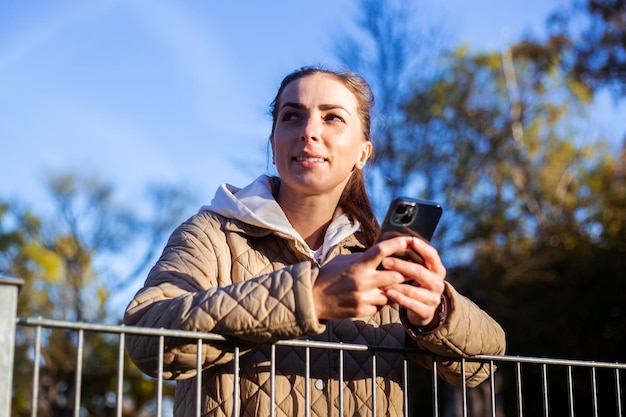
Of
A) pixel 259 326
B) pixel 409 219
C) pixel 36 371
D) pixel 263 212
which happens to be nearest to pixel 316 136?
pixel 263 212

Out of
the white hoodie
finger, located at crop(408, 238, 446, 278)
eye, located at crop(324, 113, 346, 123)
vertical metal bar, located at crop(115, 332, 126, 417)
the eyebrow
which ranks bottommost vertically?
vertical metal bar, located at crop(115, 332, 126, 417)

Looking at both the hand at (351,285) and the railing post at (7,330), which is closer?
the railing post at (7,330)

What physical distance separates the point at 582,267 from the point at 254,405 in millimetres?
13439

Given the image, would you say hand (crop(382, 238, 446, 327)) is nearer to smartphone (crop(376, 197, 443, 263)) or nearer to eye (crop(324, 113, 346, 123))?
smartphone (crop(376, 197, 443, 263))

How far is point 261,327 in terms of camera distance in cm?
204

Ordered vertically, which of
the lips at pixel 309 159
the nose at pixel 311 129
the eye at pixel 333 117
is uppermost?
the eye at pixel 333 117

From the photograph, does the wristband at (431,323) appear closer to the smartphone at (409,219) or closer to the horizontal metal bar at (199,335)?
the horizontal metal bar at (199,335)

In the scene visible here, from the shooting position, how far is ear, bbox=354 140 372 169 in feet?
9.90

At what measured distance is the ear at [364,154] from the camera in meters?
3.02

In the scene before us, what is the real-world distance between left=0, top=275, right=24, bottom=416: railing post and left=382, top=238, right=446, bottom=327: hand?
3.20 ft

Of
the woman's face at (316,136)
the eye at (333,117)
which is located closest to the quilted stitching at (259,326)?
the woman's face at (316,136)

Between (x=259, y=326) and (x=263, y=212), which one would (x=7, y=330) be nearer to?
(x=259, y=326)

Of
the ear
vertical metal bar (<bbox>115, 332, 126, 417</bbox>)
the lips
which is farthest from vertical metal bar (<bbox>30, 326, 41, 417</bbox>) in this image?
the ear

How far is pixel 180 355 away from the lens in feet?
6.76
